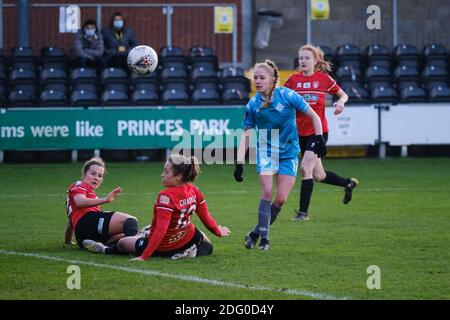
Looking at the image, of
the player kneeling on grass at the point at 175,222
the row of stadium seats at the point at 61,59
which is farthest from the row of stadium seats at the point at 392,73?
the player kneeling on grass at the point at 175,222

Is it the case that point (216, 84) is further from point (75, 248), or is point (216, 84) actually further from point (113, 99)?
point (75, 248)

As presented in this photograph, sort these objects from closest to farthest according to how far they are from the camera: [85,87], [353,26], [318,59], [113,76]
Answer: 1. [318,59]
2. [85,87]
3. [113,76]
4. [353,26]

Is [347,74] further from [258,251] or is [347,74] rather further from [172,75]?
[258,251]

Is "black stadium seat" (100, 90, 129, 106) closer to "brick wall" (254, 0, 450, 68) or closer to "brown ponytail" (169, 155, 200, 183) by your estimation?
"brick wall" (254, 0, 450, 68)

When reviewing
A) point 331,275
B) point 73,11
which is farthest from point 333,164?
point 331,275

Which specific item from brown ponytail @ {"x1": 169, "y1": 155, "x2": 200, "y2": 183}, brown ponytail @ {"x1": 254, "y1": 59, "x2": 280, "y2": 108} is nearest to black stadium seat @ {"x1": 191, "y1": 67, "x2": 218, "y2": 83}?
brown ponytail @ {"x1": 254, "y1": 59, "x2": 280, "y2": 108}

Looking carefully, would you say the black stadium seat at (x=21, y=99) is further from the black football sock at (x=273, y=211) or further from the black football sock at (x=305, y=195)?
the black football sock at (x=273, y=211)

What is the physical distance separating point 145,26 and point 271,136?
1668 centimetres

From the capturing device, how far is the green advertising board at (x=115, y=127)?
22016 millimetres

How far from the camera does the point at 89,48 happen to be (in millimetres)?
24156

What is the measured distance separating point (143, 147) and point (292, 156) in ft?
39.7

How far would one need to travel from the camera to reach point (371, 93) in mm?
24344

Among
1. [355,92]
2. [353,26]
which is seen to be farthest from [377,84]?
[353,26]

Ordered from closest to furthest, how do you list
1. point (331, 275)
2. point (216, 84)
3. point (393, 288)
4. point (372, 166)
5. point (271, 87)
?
point (393, 288)
point (331, 275)
point (271, 87)
point (372, 166)
point (216, 84)
